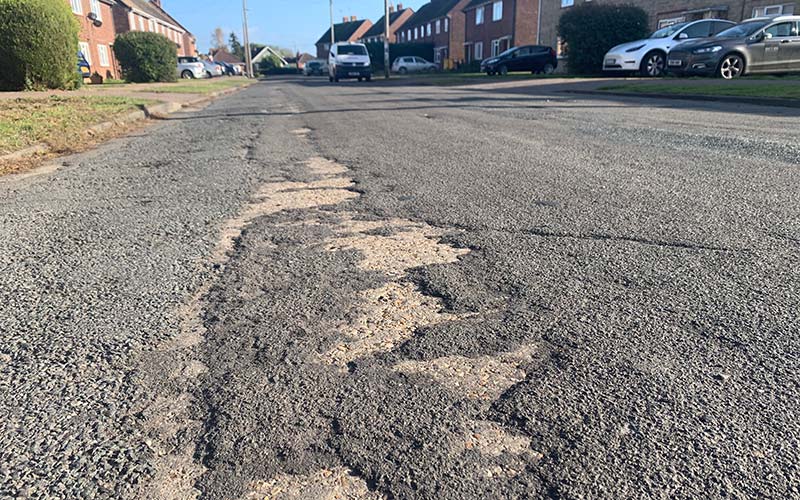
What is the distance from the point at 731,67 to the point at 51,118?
17.2m

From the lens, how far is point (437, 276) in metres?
3.03

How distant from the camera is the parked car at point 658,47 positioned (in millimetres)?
18859

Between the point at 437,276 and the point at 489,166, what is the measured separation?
3242 mm

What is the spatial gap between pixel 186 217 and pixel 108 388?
2415 millimetres

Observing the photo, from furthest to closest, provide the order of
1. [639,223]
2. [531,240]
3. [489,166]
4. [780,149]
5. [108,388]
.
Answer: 1. [780,149]
2. [489,166]
3. [639,223]
4. [531,240]
5. [108,388]

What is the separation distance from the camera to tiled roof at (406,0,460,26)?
204ft

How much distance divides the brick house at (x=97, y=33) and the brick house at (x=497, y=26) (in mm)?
29614

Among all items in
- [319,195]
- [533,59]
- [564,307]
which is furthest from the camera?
[533,59]

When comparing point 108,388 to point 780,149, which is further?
point 780,149

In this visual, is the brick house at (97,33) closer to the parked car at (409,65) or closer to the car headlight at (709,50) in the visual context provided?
the parked car at (409,65)

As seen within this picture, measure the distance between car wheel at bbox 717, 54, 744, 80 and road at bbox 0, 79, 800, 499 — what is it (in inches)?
531

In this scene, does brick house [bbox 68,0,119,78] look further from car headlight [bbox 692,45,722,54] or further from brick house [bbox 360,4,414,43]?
brick house [bbox 360,4,414,43]

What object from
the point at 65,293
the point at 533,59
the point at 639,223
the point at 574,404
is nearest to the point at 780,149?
the point at 639,223

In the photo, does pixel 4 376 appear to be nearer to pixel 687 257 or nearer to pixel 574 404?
pixel 574 404
